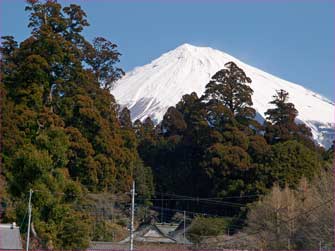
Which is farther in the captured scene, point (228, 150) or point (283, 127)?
point (283, 127)

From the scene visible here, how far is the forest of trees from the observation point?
27062mm

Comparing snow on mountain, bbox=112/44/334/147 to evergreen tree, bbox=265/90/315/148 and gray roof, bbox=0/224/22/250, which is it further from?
gray roof, bbox=0/224/22/250

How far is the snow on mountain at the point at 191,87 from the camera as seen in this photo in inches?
3231

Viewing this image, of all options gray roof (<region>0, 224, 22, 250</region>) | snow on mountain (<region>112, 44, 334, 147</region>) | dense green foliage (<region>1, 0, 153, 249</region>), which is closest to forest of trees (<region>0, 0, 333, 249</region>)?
dense green foliage (<region>1, 0, 153, 249</region>)

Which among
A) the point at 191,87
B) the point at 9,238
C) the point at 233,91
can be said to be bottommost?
the point at 9,238

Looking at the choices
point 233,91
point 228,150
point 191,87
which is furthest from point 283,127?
point 191,87

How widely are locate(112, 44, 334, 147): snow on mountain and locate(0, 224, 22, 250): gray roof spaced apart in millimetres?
51785

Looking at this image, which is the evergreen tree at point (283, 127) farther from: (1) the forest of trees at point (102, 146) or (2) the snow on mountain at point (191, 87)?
(2) the snow on mountain at point (191, 87)

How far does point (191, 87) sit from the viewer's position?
8644cm

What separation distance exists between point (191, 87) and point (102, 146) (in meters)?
49.1

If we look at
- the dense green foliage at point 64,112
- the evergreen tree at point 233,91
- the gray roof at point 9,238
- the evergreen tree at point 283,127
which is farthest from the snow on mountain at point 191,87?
the gray roof at point 9,238

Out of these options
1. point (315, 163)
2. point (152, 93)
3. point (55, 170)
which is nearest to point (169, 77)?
point (152, 93)

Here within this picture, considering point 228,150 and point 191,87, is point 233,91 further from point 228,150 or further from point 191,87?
point 191,87

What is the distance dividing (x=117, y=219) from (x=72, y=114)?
5.32 metres
